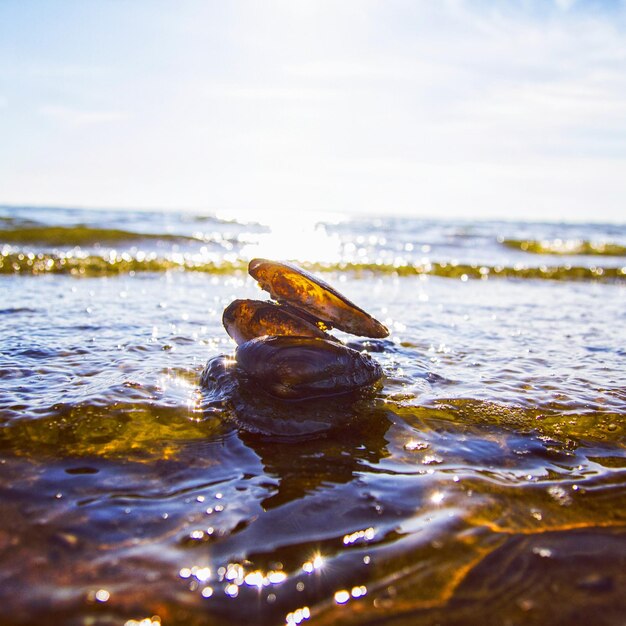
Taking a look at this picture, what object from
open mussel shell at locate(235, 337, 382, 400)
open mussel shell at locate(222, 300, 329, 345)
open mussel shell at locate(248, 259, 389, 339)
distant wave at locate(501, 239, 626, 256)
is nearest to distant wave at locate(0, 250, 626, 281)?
open mussel shell at locate(222, 300, 329, 345)

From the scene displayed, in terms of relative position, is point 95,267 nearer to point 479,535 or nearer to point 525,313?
point 525,313

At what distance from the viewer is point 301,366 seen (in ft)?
12.2

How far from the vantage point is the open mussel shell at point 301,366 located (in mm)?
3705

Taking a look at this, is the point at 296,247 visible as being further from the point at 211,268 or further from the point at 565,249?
the point at 211,268

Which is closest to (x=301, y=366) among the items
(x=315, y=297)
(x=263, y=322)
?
(x=315, y=297)

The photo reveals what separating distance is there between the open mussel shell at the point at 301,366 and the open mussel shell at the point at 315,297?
231mm

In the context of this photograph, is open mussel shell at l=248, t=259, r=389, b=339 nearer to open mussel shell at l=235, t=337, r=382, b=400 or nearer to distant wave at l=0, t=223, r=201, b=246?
open mussel shell at l=235, t=337, r=382, b=400

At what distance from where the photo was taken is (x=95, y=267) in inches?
435

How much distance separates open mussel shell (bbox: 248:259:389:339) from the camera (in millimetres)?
4102

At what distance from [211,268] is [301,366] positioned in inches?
360

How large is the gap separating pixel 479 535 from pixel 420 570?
382mm

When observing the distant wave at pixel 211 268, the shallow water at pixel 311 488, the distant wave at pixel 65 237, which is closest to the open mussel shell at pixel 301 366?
the shallow water at pixel 311 488

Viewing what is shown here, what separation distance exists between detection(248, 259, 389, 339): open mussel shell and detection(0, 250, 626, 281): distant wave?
753 cm

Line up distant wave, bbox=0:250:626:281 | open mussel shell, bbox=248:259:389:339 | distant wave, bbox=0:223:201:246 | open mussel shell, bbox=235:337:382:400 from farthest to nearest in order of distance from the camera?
1. distant wave, bbox=0:223:201:246
2. distant wave, bbox=0:250:626:281
3. open mussel shell, bbox=248:259:389:339
4. open mussel shell, bbox=235:337:382:400
